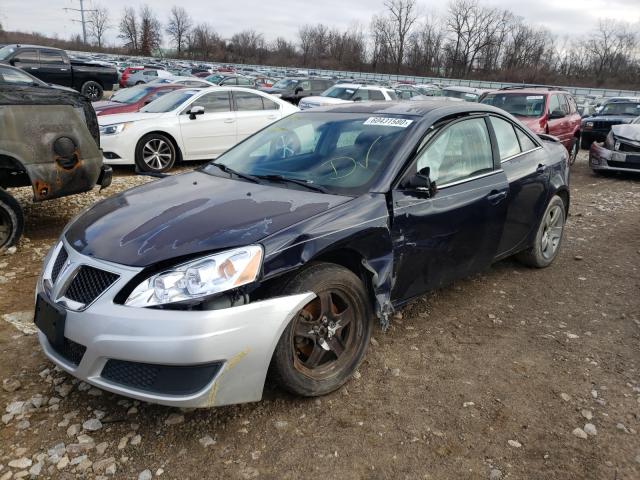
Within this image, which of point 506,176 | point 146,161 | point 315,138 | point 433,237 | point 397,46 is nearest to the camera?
point 433,237

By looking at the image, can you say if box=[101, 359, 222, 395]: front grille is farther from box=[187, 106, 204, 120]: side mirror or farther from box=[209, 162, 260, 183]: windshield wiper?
box=[187, 106, 204, 120]: side mirror

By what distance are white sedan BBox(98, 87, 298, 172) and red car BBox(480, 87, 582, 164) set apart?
495 cm

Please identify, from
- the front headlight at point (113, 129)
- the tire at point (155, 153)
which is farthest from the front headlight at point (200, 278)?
the front headlight at point (113, 129)

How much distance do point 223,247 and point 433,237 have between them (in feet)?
4.91

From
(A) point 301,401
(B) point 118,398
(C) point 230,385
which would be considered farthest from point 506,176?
(B) point 118,398

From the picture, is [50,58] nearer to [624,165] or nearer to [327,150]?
[624,165]

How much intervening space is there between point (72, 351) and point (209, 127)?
7.37m

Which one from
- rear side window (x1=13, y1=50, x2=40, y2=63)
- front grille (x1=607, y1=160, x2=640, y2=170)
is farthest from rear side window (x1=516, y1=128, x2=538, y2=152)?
rear side window (x1=13, y1=50, x2=40, y2=63)

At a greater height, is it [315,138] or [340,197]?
[315,138]

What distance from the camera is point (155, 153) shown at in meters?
8.80

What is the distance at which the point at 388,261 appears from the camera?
305 centimetres

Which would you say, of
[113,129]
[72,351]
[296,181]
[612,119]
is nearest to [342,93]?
[612,119]

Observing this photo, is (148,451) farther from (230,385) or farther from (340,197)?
(340,197)

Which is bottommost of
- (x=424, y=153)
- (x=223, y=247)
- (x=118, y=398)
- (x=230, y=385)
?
(x=118, y=398)
